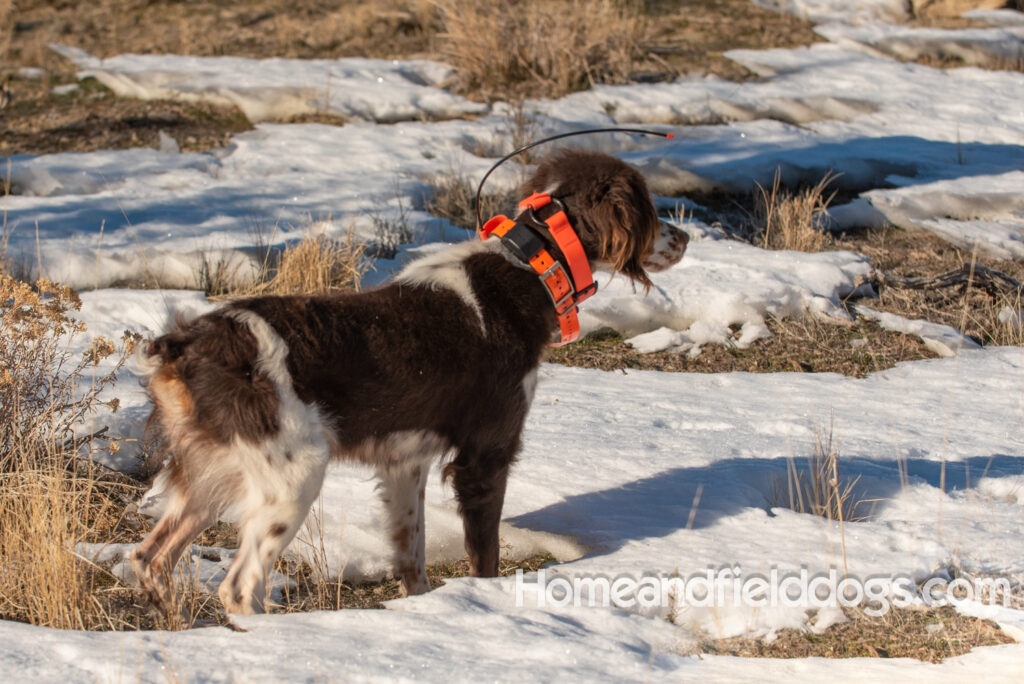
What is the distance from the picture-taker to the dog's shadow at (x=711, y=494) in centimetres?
353

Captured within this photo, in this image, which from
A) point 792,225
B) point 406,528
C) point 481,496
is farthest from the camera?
point 792,225

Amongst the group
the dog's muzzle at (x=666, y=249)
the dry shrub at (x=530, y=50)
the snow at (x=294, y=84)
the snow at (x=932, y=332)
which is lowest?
the snow at (x=932, y=332)

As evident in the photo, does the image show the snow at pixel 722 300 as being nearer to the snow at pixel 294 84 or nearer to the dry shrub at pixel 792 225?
the dry shrub at pixel 792 225

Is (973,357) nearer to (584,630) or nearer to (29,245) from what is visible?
(584,630)

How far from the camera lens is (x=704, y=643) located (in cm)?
275

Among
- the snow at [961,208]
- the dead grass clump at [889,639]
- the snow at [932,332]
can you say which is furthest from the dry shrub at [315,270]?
the snow at [961,208]

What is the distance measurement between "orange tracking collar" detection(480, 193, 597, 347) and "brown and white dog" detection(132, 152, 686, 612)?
0.16 ft

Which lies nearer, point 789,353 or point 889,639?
point 889,639

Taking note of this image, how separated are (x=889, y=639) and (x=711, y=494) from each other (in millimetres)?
1035

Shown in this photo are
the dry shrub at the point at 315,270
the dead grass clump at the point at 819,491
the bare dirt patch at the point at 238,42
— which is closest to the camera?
the dead grass clump at the point at 819,491

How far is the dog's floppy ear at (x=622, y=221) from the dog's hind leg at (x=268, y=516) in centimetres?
136

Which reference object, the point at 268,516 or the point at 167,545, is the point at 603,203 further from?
the point at 167,545

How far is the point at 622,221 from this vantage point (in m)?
3.54

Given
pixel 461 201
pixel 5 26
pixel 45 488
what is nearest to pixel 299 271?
pixel 461 201
